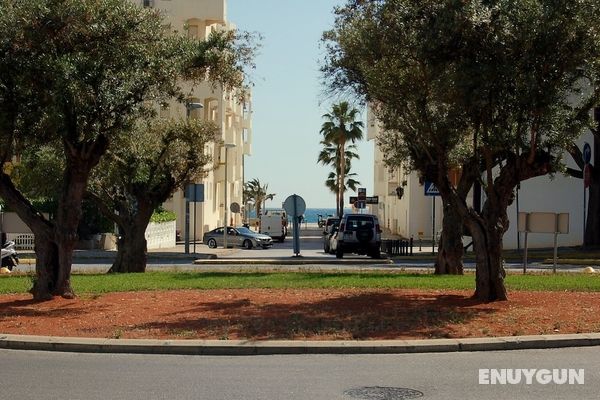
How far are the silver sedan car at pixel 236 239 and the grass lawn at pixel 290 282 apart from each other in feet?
96.0

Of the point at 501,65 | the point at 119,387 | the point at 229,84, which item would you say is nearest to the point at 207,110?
the point at 229,84

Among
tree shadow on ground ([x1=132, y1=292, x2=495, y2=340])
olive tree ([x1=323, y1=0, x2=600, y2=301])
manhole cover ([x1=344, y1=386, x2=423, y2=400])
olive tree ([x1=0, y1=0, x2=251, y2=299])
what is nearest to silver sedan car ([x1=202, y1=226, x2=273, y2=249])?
olive tree ([x1=0, y1=0, x2=251, y2=299])

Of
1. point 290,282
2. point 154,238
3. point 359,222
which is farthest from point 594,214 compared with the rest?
point 290,282

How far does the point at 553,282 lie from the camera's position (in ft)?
65.9

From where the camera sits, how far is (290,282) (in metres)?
20.4

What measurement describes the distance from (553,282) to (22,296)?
11.3m

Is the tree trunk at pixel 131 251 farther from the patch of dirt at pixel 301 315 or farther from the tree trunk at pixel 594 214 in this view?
the tree trunk at pixel 594 214

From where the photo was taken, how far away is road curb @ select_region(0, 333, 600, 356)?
470 inches

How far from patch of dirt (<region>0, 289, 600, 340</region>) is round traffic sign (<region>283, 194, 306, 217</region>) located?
1554cm

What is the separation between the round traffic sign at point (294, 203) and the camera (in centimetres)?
3362

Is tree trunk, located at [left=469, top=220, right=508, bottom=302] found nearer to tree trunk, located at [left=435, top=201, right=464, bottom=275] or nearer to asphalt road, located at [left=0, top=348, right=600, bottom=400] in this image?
asphalt road, located at [left=0, top=348, right=600, bottom=400]

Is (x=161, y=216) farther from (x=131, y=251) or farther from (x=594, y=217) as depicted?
(x=131, y=251)

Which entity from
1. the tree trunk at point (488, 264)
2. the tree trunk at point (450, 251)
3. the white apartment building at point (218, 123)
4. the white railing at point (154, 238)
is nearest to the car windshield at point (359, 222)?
the white apartment building at point (218, 123)

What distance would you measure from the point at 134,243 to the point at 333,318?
12.8 meters
